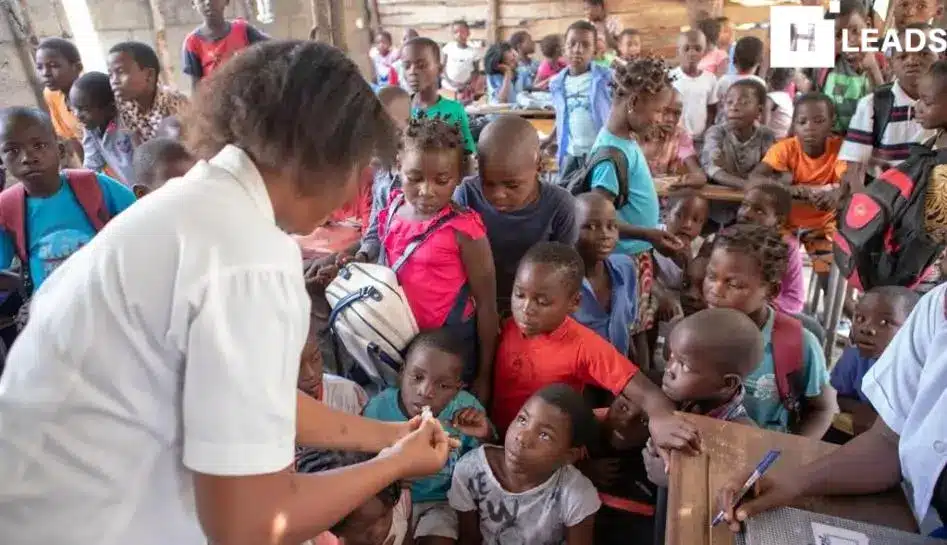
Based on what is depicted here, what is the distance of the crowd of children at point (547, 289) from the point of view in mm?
1879

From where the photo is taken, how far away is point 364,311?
7.16ft

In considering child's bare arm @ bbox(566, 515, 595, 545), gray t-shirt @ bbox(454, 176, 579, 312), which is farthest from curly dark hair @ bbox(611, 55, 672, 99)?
child's bare arm @ bbox(566, 515, 595, 545)

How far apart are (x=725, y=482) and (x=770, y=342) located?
91cm

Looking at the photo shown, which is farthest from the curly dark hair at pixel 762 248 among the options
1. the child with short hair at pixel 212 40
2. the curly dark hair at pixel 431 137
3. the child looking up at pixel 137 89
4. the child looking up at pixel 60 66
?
the child looking up at pixel 60 66

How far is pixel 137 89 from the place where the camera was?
3355mm

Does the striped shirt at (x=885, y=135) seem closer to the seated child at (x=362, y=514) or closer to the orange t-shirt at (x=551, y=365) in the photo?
the orange t-shirt at (x=551, y=365)

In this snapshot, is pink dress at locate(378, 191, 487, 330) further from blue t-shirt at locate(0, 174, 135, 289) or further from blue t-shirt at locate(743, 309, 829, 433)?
blue t-shirt at locate(0, 174, 135, 289)

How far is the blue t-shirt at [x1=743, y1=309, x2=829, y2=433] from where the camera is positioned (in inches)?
80.0

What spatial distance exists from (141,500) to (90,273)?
0.35 meters

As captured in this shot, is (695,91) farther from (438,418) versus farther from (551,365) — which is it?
(438,418)

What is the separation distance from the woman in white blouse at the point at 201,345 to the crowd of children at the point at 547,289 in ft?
0.52

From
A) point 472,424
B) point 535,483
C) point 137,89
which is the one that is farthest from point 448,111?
point 535,483

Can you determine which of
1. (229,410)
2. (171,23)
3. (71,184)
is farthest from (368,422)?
(171,23)

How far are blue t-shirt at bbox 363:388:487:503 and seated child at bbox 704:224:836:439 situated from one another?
893 millimetres
